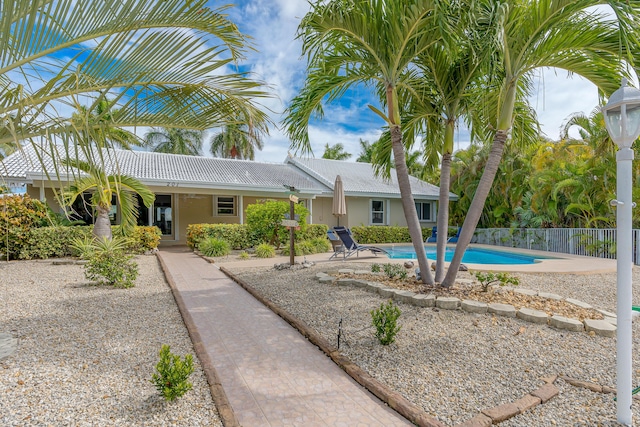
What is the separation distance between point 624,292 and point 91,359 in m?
A: 5.32

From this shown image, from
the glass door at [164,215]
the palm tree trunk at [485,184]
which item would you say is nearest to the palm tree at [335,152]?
the glass door at [164,215]

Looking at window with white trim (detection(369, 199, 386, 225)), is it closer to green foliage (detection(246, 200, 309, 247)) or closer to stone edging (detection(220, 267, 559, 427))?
green foliage (detection(246, 200, 309, 247))

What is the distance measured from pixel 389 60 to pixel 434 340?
488 cm

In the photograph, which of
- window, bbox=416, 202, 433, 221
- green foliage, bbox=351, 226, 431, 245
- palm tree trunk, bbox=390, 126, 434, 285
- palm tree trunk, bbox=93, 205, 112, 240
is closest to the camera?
palm tree trunk, bbox=390, 126, 434, 285

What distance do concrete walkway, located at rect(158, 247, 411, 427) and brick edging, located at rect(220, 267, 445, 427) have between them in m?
0.06

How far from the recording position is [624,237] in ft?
9.43

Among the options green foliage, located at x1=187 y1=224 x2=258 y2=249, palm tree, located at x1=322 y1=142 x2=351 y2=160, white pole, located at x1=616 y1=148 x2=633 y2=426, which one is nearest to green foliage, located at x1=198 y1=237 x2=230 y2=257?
green foliage, located at x1=187 y1=224 x2=258 y2=249

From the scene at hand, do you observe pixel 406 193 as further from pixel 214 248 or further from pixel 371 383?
pixel 214 248

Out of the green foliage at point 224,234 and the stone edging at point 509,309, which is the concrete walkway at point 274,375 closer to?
the stone edging at point 509,309

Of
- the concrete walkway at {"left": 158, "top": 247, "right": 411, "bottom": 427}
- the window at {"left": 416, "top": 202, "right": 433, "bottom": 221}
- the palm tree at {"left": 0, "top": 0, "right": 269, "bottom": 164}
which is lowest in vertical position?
the concrete walkway at {"left": 158, "top": 247, "right": 411, "bottom": 427}

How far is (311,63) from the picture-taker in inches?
250

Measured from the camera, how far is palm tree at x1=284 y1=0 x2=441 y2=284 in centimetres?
570

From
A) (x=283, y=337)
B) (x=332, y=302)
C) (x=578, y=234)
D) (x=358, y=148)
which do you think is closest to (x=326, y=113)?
(x=332, y=302)

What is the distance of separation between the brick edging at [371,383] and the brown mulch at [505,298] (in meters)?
2.54
